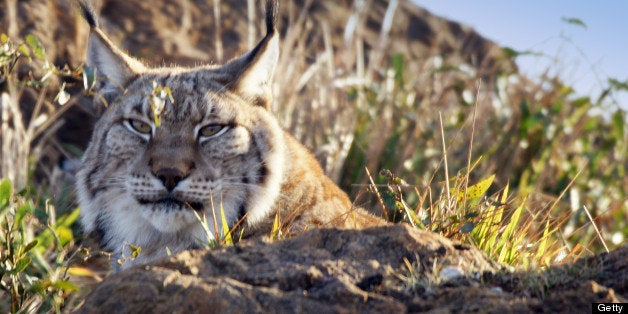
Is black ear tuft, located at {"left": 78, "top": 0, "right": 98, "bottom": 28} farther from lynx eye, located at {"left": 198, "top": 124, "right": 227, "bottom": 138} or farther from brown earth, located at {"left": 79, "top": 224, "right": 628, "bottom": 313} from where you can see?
brown earth, located at {"left": 79, "top": 224, "right": 628, "bottom": 313}

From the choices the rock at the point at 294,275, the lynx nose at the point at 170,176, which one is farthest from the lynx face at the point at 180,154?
the rock at the point at 294,275

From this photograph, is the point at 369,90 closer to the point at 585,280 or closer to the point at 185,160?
the point at 185,160

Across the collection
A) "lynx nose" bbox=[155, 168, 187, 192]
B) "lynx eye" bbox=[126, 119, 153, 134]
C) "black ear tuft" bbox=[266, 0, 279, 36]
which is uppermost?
"black ear tuft" bbox=[266, 0, 279, 36]

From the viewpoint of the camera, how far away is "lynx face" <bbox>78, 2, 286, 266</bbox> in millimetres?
3773

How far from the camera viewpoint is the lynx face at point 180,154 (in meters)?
3.77

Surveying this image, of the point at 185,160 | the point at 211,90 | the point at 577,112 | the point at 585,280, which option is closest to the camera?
the point at 585,280

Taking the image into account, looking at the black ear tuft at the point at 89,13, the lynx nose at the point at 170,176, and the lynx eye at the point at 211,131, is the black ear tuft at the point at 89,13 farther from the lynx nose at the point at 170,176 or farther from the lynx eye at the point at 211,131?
the lynx nose at the point at 170,176

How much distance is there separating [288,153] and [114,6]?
571cm

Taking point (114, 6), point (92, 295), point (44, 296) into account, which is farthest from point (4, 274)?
point (114, 6)

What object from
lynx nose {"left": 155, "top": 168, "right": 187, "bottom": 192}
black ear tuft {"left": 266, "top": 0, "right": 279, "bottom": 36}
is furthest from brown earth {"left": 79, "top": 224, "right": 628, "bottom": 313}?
black ear tuft {"left": 266, "top": 0, "right": 279, "bottom": 36}

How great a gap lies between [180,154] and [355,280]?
4.89 feet

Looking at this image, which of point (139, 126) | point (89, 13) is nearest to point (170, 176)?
point (139, 126)

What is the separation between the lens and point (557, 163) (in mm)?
7816

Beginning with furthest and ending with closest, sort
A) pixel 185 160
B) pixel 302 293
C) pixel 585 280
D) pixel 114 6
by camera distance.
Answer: pixel 114 6 < pixel 185 160 < pixel 585 280 < pixel 302 293
